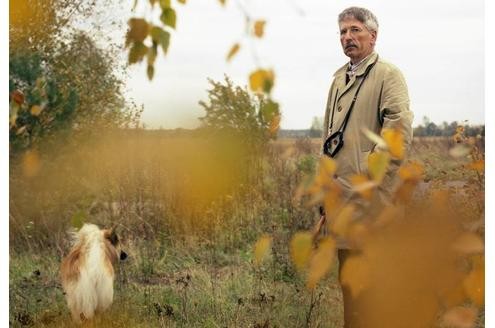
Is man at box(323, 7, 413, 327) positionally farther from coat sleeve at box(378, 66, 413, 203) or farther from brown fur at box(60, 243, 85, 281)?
brown fur at box(60, 243, 85, 281)

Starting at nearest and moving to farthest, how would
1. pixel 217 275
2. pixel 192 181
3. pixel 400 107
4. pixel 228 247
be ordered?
pixel 400 107, pixel 217 275, pixel 228 247, pixel 192 181

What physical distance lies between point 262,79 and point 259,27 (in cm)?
21

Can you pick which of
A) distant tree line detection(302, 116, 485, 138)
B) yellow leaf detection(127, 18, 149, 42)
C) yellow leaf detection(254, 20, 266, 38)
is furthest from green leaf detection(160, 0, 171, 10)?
distant tree line detection(302, 116, 485, 138)

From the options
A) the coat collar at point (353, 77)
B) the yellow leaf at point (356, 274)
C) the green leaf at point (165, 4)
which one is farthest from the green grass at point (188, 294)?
the green leaf at point (165, 4)

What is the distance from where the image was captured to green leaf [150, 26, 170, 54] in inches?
68.4

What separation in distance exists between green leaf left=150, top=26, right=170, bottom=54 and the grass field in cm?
212

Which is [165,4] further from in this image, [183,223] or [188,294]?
[183,223]

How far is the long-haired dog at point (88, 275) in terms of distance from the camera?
3.39 metres

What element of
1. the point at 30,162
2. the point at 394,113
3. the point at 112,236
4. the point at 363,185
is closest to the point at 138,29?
the point at 363,185

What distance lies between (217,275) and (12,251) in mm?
1477

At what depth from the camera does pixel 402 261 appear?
309 cm

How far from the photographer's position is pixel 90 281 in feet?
11.2
